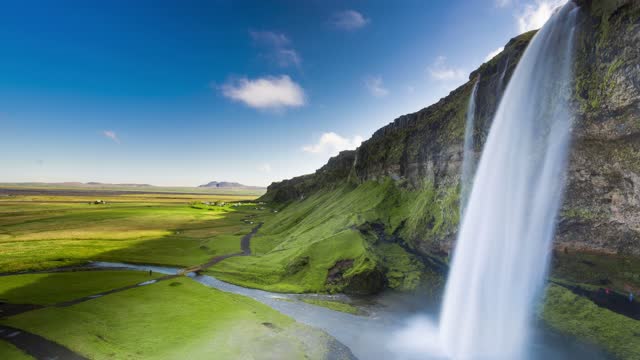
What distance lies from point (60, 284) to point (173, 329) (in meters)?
29.1

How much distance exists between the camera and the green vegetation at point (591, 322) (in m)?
29.6

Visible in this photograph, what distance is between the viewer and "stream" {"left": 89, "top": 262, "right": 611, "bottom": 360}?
102ft

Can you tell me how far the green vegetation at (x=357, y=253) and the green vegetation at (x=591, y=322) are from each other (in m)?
19.1

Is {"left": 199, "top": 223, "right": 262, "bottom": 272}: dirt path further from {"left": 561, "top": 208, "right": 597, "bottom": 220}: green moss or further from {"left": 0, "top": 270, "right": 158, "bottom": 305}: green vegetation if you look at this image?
{"left": 561, "top": 208, "right": 597, "bottom": 220}: green moss

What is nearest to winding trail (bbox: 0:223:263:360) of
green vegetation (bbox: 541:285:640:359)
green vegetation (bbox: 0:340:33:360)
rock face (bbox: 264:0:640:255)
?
green vegetation (bbox: 0:340:33:360)

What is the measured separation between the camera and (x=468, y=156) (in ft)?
190

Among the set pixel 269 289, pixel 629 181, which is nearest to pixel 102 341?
pixel 269 289

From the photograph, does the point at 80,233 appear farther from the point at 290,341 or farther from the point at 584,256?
the point at 584,256

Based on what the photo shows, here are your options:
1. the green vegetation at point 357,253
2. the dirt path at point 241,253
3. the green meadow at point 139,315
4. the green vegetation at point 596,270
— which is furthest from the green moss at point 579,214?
the dirt path at point 241,253

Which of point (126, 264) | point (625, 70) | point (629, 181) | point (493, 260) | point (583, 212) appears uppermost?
point (625, 70)

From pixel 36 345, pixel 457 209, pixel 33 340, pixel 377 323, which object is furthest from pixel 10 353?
pixel 457 209

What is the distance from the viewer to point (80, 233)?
342 feet

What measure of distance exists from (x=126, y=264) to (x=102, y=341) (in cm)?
4303

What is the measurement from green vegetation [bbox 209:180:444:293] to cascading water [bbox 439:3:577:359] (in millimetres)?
11053
